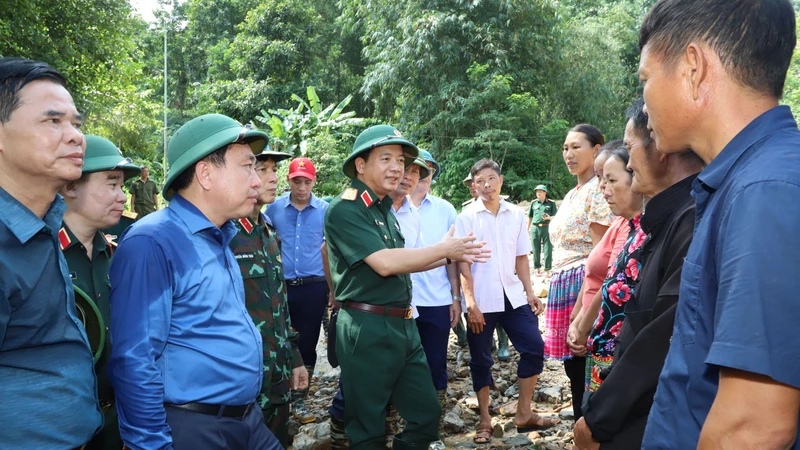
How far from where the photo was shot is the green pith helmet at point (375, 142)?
3.78 m

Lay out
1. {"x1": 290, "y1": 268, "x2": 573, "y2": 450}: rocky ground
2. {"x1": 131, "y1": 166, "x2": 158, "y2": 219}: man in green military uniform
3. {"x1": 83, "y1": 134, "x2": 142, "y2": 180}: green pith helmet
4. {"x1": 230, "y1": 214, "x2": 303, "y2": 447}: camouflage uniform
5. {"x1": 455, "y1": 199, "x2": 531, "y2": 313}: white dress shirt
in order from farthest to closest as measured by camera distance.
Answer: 1. {"x1": 131, "y1": 166, "x2": 158, "y2": 219}: man in green military uniform
2. {"x1": 455, "y1": 199, "x2": 531, "y2": 313}: white dress shirt
3. {"x1": 290, "y1": 268, "x2": 573, "y2": 450}: rocky ground
4. {"x1": 230, "y1": 214, "x2": 303, "y2": 447}: camouflage uniform
5. {"x1": 83, "y1": 134, "x2": 142, "y2": 180}: green pith helmet

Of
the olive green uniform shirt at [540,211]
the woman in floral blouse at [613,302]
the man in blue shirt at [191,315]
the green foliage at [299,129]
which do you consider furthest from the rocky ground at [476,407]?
the green foliage at [299,129]

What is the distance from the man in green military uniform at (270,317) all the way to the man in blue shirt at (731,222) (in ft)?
7.78

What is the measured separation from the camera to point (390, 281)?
3.64 metres

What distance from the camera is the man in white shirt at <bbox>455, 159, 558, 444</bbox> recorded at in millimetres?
4871

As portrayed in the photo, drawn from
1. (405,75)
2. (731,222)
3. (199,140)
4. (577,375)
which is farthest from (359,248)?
(405,75)

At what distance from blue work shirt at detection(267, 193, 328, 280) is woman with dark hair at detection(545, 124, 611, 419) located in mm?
2236

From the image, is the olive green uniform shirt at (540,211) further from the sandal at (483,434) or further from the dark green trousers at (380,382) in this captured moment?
the dark green trousers at (380,382)

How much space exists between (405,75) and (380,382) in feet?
67.1

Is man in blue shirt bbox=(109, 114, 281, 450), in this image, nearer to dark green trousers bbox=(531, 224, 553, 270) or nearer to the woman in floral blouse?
the woman in floral blouse

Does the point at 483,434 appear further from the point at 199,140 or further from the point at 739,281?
the point at 739,281

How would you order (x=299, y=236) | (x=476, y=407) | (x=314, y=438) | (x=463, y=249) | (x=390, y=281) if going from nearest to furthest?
(x=463, y=249) → (x=390, y=281) → (x=314, y=438) → (x=476, y=407) → (x=299, y=236)

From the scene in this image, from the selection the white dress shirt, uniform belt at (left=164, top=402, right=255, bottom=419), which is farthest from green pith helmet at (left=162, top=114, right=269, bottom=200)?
the white dress shirt

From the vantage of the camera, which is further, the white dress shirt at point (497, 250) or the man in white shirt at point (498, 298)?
the white dress shirt at point (497, 250)
